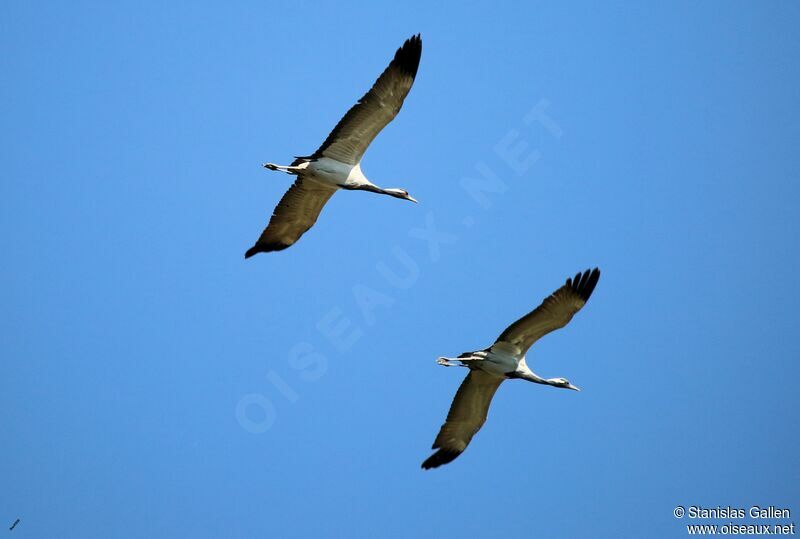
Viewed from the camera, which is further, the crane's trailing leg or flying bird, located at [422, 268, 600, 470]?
the crane's trailing leg

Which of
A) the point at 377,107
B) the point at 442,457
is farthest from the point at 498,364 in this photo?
the point at 377,107

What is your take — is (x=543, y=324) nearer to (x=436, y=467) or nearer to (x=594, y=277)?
(x=594, y=277)

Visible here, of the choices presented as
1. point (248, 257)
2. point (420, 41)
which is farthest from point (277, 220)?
point (420, 41)

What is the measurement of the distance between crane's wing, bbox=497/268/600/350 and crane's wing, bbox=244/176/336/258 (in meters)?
4.94

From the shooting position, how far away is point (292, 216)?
2466cm

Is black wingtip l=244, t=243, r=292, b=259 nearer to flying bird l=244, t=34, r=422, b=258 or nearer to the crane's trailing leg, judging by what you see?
flying bird l=244, t=34, r=422, b=258

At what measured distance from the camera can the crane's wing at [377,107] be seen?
72.9ft

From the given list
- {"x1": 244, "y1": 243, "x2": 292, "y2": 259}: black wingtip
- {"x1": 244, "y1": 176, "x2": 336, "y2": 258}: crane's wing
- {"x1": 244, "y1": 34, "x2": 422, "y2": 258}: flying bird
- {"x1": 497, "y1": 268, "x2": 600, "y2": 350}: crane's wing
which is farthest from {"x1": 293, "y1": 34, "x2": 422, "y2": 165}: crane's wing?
{"x1": 497, "y1": 268, "x2": 600, "y2": 350}: crane's wing

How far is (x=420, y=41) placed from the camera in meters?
22.3

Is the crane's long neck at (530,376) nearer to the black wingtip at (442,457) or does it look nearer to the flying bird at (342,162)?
the black wingtip at (442,457)

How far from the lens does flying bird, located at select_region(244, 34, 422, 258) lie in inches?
877

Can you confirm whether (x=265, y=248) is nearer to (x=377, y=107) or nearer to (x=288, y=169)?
(x=288, y=169)

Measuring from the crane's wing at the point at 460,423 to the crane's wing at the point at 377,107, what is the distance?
576cm

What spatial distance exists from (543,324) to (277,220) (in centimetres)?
617
